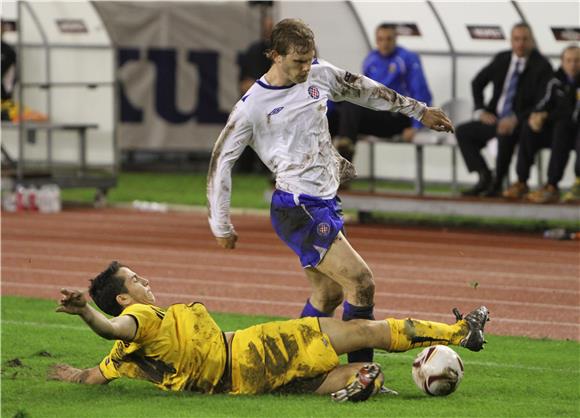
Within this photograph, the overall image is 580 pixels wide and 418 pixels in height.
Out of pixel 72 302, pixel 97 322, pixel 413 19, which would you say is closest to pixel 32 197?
pixel 413 19

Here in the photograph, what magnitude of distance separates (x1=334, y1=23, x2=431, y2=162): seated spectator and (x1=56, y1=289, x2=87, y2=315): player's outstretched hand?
10621 mm

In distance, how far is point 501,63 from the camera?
1727cm

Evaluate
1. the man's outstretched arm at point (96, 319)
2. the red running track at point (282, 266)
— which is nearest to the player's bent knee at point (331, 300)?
the man's outstretched arm at point (96, 319)

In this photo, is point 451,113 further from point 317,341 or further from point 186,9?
point 317,341

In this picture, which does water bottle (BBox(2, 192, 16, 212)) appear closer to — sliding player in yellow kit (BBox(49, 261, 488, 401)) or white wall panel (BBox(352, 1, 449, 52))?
white wall panel (BBox(352, 1, 449, 52))

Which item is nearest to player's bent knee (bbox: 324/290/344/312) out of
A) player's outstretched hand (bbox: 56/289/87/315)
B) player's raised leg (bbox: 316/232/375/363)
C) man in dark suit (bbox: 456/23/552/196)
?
player's raised leg (bbox: 316/232/375/363)

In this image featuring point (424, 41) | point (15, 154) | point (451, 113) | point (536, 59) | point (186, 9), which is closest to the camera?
point (536, 59)

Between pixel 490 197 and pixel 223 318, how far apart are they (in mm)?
7183

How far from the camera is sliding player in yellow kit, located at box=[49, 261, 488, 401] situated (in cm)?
790

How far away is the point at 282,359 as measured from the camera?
26.0 ft

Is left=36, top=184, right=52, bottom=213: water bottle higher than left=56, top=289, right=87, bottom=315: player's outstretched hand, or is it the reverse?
left=56, top=289, right=87, bottom=315: player's outstretched hand

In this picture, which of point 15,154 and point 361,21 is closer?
point 361,21

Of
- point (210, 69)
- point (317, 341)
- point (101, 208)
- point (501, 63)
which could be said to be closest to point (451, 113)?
point (501, 63)

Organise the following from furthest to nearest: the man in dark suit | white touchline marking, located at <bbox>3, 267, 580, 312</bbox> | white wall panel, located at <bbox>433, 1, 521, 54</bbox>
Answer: white wall panel, located at <bbox>433, 1, 521, 54</bbox>
the man in dark suit
white touchline marking, located at <bbox>3, 267, 580, 312</bbox>
